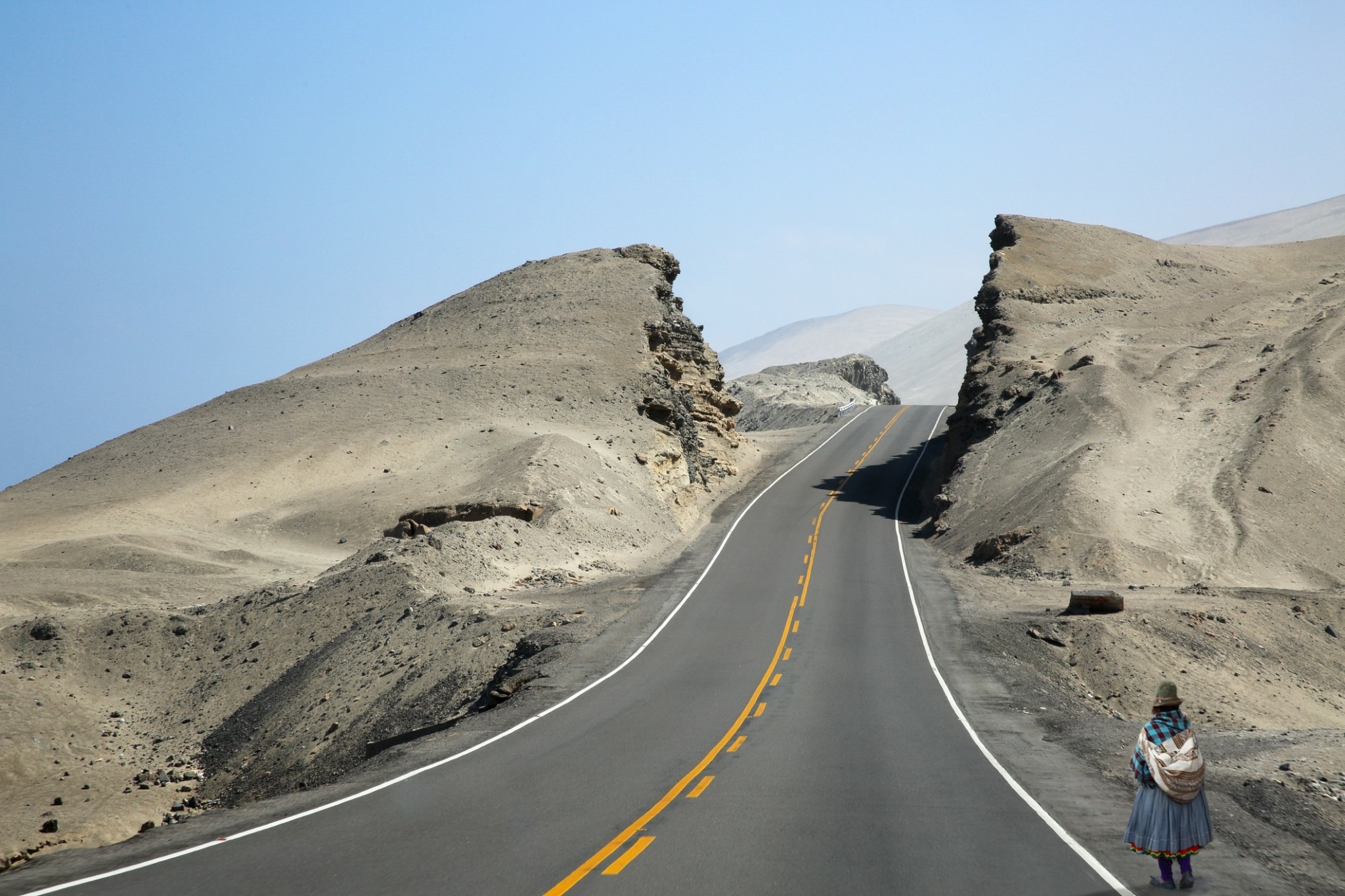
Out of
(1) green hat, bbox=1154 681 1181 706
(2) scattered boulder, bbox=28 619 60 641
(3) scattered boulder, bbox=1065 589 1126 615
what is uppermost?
(2) scattered boulder, bbox=28 619 60 641

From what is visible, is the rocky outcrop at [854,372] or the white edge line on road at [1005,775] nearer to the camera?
the white edge line on road at [1005,775]

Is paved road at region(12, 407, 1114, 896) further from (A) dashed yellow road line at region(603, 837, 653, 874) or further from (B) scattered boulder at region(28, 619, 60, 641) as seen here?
(B) scattered boulder at region(28, 619, 60, 641)

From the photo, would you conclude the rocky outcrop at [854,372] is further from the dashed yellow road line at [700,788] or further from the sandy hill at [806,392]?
the dashed yellow road line at [700,788]

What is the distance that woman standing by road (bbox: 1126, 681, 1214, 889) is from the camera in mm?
8422

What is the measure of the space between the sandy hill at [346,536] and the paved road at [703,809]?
16.0 feet

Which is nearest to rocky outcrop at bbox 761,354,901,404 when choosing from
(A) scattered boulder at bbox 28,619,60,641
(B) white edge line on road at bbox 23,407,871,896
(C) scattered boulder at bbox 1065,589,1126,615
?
(C) scattered boulder at bbox 1065,589,1126,615

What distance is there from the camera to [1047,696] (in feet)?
64.1

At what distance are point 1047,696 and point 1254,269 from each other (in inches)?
2528

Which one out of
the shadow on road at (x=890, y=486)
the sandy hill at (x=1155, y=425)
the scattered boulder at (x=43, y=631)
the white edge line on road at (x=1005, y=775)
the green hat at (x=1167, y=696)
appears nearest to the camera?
the green hat at (x=1167, y=696)

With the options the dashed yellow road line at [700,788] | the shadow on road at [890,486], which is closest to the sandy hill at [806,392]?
the shadow on road at [890,486]

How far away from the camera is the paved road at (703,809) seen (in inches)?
355

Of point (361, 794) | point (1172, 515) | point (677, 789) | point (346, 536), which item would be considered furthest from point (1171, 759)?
point (346, 536)

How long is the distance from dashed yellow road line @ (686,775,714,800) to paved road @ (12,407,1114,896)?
0.06 meters

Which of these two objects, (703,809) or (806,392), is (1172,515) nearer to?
(703,809)
